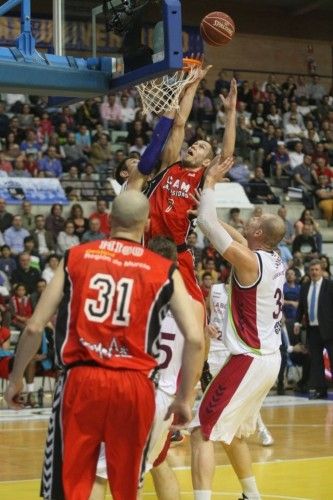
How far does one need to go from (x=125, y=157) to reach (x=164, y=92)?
22.8 ft

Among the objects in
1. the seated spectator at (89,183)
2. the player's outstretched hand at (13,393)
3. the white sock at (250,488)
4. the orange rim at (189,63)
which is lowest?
the white sock at (250,488)

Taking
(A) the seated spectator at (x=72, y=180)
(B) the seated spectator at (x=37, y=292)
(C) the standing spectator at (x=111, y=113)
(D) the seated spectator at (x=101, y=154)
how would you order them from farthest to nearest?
(C) the standing spectator at (x=111, y=113)
(D) the seated spectator at (x=101, y=154)
(A) the seated spectator at (x=72, y=180)
(B) the seated spectator at (x=37, y=292)

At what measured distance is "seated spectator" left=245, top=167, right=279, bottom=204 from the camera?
2378 cm

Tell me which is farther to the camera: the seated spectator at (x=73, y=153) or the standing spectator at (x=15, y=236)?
the seated spectator at (x=73, y=153)

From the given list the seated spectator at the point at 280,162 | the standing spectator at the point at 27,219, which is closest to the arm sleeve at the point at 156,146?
the standing spectator at the point at 27,219

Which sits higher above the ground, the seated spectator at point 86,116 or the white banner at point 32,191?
the seated spectator at point 86,116

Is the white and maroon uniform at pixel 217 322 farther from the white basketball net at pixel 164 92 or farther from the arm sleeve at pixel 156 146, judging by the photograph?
the arm sleeve at pixel 156 146

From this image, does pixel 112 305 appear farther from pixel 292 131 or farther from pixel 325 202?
pixel 292 131

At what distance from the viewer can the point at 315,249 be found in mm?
22062

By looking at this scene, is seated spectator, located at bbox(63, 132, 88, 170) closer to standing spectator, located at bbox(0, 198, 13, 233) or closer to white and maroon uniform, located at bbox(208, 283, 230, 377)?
standing spectator, located at bbox(0, 198, 13, 233)

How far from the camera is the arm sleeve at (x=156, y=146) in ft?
26.7

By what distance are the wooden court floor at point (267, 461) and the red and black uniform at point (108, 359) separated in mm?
3510

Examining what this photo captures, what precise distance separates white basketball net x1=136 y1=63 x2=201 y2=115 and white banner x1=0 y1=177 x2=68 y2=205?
11685mm

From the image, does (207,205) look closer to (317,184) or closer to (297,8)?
(317,184)
